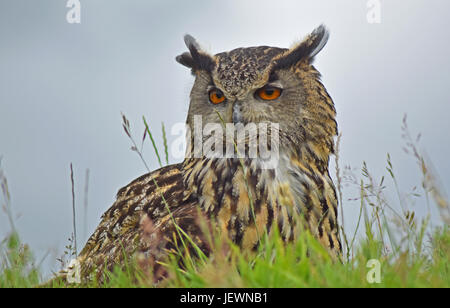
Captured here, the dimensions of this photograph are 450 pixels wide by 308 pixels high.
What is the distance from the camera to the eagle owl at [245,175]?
3186 mm

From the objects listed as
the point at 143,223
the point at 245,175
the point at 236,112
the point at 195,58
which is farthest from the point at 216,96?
the point at 143,223

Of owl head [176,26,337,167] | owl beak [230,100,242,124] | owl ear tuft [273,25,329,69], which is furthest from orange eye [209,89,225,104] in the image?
owl ear tuft [273,25,329,69]

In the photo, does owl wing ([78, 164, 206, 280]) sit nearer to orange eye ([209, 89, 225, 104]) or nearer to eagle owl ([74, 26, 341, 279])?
eagle owl ([74, 26, 341, 279])

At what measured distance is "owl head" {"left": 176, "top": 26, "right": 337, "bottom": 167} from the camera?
349cm

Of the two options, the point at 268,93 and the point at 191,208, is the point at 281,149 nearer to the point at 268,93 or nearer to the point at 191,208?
the point at 268,93

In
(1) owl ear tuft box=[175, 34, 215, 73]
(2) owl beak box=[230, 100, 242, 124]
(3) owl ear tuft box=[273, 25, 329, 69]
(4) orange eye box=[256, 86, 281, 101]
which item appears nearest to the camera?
(2) owl beak box=[230, 100, 242, 124]

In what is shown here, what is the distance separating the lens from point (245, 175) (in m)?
3.21

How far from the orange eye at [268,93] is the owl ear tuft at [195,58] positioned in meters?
0.44

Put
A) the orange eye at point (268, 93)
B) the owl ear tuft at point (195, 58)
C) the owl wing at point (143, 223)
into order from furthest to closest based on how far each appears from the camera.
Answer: the owl ear tuft at point (195, 58) < the orange eye at point (268, 93) < the owl wing at point (143, 223)

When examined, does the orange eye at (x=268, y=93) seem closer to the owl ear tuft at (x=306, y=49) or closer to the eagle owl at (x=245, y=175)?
the eagle owl at (x=245, y=175)

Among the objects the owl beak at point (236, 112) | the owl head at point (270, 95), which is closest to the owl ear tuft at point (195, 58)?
the owl head at point (270, 95)
